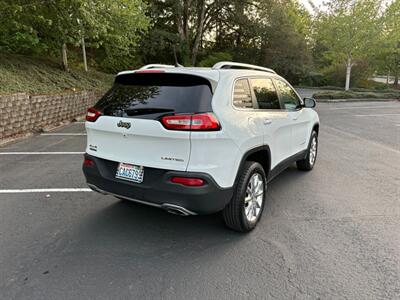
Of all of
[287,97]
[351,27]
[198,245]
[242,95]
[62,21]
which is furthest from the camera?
[351,27]

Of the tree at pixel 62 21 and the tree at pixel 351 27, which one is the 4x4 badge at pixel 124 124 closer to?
the tree at pixel 62 21

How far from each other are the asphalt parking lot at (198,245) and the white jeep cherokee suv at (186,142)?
0.44 metres

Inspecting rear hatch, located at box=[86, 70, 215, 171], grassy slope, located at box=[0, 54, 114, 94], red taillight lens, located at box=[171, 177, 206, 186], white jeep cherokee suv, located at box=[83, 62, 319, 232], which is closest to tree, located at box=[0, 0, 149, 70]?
grassy slope, located at box=[0, 54, 114, 94]

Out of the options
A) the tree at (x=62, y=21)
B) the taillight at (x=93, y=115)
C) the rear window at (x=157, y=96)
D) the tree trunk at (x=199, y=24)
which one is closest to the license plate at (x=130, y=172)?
the rear window at (x=157, y=96)

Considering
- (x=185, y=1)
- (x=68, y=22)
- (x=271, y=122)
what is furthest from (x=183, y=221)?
(x=185, y=1)

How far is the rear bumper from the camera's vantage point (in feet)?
9.09

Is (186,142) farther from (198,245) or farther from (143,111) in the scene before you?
(198,245)

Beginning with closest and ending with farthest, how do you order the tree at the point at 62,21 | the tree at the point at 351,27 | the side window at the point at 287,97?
the side window at the point at 287,97 < the tree at the point at 62,21 < the tree at the point at 351,27

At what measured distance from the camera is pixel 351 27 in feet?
75.2

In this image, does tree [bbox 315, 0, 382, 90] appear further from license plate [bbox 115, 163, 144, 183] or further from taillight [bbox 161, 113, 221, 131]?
license plate [bbox 115, 163, 144, 183]

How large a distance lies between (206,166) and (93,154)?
1.32 metres

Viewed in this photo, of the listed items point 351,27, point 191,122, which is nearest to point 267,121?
point 191,122

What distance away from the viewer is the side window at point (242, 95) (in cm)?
317

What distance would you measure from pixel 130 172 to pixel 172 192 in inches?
19.8
